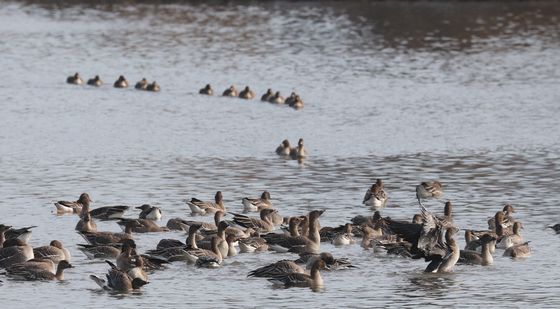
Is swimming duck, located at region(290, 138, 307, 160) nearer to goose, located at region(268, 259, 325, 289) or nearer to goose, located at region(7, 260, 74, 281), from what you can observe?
goose, located at region(268, 259, 325, 289)

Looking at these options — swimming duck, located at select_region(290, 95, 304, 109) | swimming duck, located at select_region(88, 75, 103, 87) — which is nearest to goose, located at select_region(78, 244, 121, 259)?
swimming duck, located at select_region(290, 95, 304, 109)

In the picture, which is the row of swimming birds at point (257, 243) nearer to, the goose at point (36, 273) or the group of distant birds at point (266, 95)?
the goose at point (36, 273)

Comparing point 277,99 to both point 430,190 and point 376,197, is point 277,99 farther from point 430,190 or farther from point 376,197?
point 376,197

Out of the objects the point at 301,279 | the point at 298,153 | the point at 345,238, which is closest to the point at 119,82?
the point at 298,153

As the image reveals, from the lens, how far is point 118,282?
21.9 m

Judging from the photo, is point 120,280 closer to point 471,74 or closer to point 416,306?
point 416,306

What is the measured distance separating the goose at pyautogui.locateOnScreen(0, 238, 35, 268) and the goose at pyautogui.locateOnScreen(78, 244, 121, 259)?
1064 millimetres

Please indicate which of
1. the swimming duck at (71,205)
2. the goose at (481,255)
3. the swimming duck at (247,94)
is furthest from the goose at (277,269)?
the swimming duck at (247,94)

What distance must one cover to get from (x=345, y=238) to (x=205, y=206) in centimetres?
408

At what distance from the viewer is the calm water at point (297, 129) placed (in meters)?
23.0

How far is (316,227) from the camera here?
25125 mm

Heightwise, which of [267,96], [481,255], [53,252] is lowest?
[53,252]

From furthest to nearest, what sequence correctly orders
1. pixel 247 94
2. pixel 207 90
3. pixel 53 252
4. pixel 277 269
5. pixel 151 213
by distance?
1. pixel 207 90
2. pixel 247 94
3. pixel 151 213
4. pixel 53 252
5. pixel 277 269

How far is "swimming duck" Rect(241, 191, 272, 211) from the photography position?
28.6 metres
